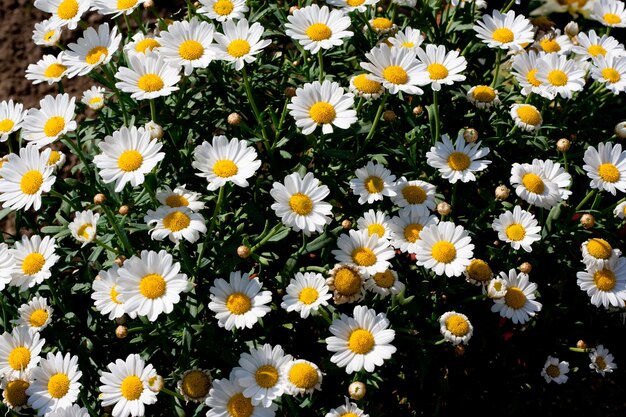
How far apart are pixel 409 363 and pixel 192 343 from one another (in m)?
1.11

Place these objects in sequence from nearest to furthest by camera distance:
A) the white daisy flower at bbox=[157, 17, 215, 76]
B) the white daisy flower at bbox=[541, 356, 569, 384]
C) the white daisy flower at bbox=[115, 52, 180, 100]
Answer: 1. the white daisy flower at bbox=[115, 52, 180, 100]
2. the white daisy flower at bbox=[157, 17, 215, 76]
3. the white daisy flower at bbox=[541, 356, 569, 384]

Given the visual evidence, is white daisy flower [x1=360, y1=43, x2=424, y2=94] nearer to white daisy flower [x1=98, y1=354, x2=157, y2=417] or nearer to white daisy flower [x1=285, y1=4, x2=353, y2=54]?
white daisy flower [x1=285, y1=4, x2=353, y2=54]

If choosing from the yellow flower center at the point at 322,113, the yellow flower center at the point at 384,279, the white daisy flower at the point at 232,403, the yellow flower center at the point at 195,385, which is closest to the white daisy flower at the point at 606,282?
the yellow flower center at the point at 384,279

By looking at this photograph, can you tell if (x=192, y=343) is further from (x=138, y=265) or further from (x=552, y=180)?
(x=552, y=180)

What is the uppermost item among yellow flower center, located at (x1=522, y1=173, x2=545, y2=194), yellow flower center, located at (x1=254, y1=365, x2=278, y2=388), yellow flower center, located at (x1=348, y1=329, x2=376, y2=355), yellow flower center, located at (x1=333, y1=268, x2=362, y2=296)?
yellow flower center, located at (x1=522, y1=173, x2=545, y2=194)

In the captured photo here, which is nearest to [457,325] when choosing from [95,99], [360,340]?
[360,340]

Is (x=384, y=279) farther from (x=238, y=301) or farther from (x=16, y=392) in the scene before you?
(x=16, y=392)

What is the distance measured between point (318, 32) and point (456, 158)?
3.17ft

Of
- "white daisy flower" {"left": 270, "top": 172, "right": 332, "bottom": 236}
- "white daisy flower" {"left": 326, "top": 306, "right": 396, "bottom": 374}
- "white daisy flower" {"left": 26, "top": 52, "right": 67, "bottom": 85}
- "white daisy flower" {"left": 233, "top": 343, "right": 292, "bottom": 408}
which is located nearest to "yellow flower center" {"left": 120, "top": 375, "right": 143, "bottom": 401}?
"white daisy flower" {"left": 233, "top": 343, "right": 292, "bottom": 408}

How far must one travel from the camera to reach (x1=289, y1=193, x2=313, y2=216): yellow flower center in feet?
9.61

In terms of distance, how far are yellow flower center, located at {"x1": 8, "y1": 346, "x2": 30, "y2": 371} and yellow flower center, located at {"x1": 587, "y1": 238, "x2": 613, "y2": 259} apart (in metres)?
2.75

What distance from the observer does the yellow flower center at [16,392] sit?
2842 millimetres

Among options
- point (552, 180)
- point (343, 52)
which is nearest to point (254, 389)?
point (552, 180)

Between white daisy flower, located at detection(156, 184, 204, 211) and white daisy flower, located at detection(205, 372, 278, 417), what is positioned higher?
white daisy flower, located at detection(156, 184, 204, 211)
